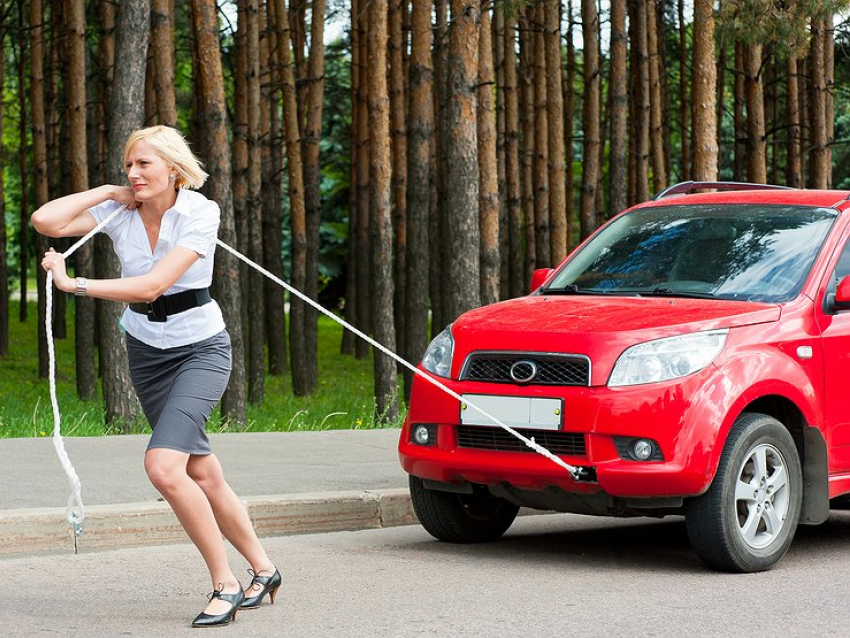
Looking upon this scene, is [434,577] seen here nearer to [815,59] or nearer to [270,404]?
[270,404]

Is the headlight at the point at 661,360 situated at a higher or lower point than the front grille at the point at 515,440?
higher

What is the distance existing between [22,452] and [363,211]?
60.8 feet

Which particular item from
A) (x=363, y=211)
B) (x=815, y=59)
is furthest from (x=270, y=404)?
(x=815, y=59)

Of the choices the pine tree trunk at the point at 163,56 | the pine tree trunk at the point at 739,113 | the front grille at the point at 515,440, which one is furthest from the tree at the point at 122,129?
the pine tree trunk at the point at 739,113

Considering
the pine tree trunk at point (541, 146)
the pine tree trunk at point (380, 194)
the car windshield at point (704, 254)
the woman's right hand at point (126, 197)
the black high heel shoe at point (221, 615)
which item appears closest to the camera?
the black high heel shoe at point (221, 615)

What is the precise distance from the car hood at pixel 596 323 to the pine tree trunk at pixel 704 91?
30.8 ft

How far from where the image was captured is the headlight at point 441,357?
7527 millimetres

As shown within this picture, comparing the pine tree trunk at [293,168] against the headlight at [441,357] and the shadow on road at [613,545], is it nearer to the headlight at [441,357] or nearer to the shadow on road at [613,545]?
the shadow on road at [613,545]

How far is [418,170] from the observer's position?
1984 cm

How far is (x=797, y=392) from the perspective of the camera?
24.1 ft

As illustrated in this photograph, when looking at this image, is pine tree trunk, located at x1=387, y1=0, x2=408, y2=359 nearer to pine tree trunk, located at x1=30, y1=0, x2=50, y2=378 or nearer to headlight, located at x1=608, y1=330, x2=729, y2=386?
pine tree trunk, located at x1=30, y1=0, x2=50, y2=378

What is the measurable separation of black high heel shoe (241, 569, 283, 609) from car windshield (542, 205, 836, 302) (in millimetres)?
2743

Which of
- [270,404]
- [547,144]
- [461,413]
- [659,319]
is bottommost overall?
[270,404]

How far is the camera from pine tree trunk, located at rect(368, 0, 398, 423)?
58.6 ft
